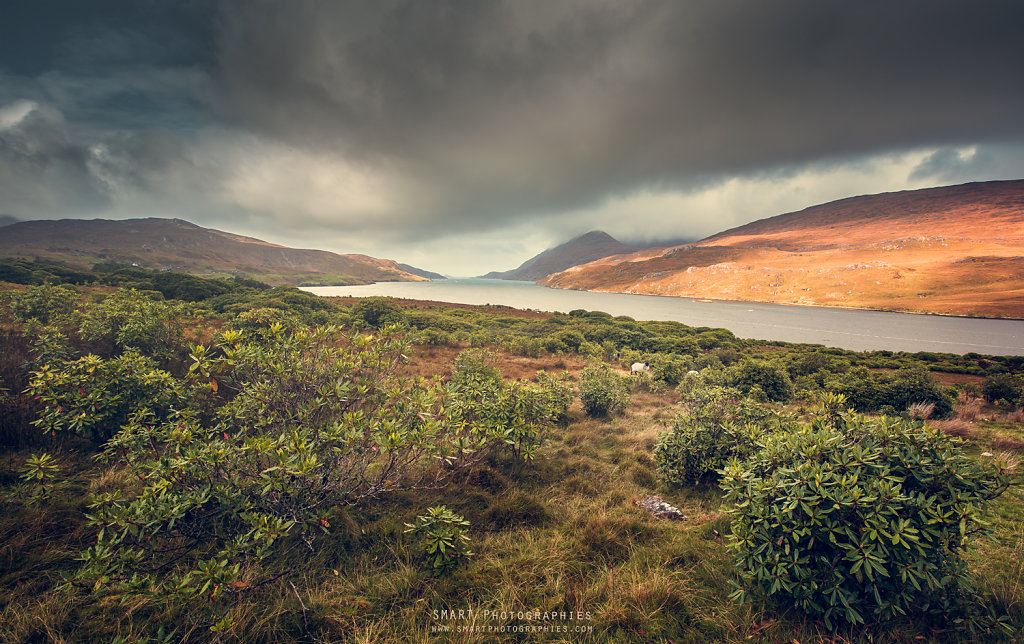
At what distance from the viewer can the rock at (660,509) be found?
529cm

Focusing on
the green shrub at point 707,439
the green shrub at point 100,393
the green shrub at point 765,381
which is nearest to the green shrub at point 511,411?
the green shrub at point 707,439

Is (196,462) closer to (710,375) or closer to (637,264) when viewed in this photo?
(710,375)

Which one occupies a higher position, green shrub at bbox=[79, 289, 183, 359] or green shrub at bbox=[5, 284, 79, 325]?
green shrub at bbox=[5, 284, 79, 325]

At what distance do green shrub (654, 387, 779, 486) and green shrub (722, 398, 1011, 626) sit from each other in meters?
2.50

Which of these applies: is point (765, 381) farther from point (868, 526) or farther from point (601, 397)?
point (868, 526)

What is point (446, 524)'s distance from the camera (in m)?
4.16

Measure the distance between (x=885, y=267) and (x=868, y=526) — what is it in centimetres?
13046

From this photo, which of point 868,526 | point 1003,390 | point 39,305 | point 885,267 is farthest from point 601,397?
point 885,267

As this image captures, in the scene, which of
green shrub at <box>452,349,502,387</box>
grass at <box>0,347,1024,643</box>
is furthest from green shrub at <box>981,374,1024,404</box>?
green shrub at <box>452,349,502,387</box>

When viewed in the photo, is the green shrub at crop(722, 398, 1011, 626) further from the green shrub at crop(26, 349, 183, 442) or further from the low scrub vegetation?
the green shrub at crop(26, 349, 183, 442)

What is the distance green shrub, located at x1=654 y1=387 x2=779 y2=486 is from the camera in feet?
20.0

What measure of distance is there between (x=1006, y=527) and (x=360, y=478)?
9057 mm

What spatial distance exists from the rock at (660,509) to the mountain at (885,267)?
9216 centimetres

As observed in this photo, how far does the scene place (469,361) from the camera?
13047mm
